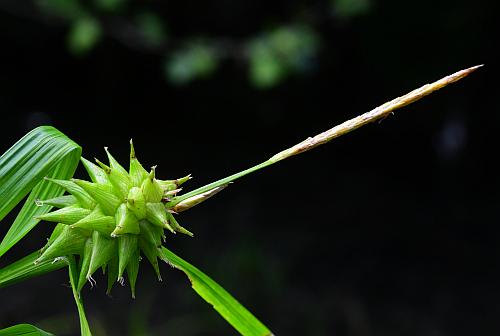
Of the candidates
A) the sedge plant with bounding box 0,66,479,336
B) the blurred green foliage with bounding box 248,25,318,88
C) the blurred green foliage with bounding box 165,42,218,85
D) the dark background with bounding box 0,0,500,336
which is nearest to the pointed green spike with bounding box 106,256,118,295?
the sedge plant with bounding box 0,66,479,336

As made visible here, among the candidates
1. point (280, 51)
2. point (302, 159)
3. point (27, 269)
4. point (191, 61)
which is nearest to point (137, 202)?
point (27, 269)

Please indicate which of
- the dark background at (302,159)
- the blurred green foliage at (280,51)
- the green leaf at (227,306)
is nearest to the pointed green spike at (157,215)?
the green leaf at (227,306)

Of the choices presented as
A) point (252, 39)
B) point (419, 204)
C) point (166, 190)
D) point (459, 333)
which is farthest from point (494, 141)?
point (166, 190)

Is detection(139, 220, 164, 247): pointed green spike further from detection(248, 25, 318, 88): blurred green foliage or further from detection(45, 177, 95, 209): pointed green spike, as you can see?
detection(248, 25, 318, 88): blurred green foliage

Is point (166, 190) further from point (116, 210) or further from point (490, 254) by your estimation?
point (490, 254)

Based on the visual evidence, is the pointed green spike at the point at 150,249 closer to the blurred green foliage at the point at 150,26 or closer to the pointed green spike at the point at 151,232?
the pointed green spike at the point at 151,232

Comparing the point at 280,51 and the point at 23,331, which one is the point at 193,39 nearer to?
the point at 280,51
